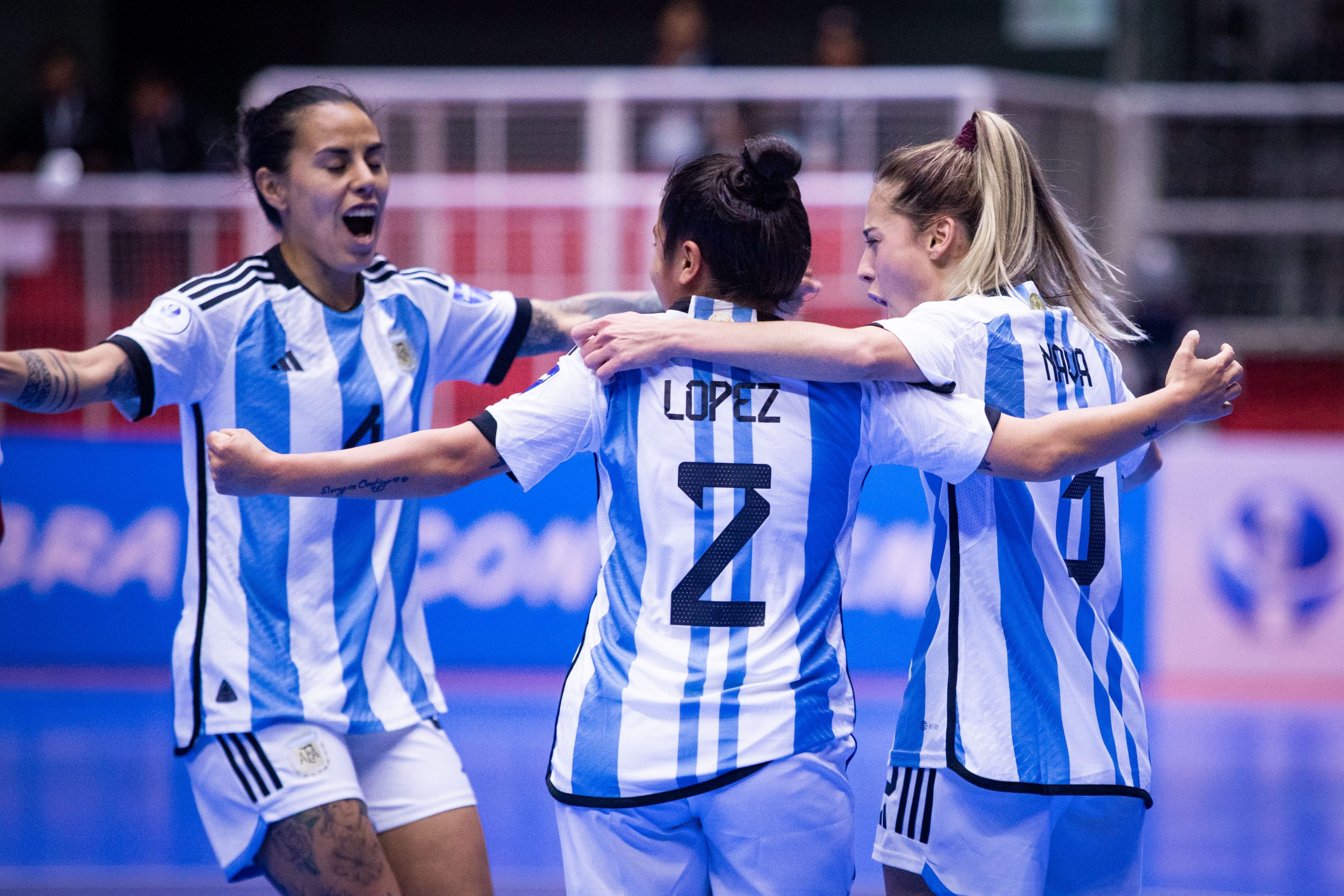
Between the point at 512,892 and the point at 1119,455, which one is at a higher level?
the point at 1119,455

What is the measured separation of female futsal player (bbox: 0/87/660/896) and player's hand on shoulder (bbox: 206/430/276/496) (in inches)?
22.2

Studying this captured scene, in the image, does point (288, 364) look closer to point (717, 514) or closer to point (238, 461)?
point (238, 461)

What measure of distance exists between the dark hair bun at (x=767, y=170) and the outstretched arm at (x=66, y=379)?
1217 millimetres

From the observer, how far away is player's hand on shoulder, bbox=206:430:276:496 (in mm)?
2084

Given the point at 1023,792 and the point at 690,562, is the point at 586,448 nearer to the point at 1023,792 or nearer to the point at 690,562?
the point at 690,562

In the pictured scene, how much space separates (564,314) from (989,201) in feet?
3.74

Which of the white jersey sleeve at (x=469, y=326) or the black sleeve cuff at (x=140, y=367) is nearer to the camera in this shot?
the black sleeve cuff at (x=140, y=367)

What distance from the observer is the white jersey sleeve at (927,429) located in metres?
2.15

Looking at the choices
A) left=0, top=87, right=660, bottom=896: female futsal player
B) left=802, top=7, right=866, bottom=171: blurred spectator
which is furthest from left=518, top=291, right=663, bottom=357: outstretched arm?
left=802, top=7, right=866, bottom=171: blurred spectator

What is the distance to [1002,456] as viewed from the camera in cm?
214

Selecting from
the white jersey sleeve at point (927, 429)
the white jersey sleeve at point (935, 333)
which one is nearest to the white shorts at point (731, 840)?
the white jersey sleeve at point (927, 429)

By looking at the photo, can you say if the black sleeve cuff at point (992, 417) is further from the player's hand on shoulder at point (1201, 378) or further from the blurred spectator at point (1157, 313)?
the blurred spectator at point (1157, 313)

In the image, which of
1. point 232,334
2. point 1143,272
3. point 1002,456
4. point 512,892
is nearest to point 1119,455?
point 1002,456

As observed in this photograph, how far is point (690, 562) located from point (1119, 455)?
2.29 ft
